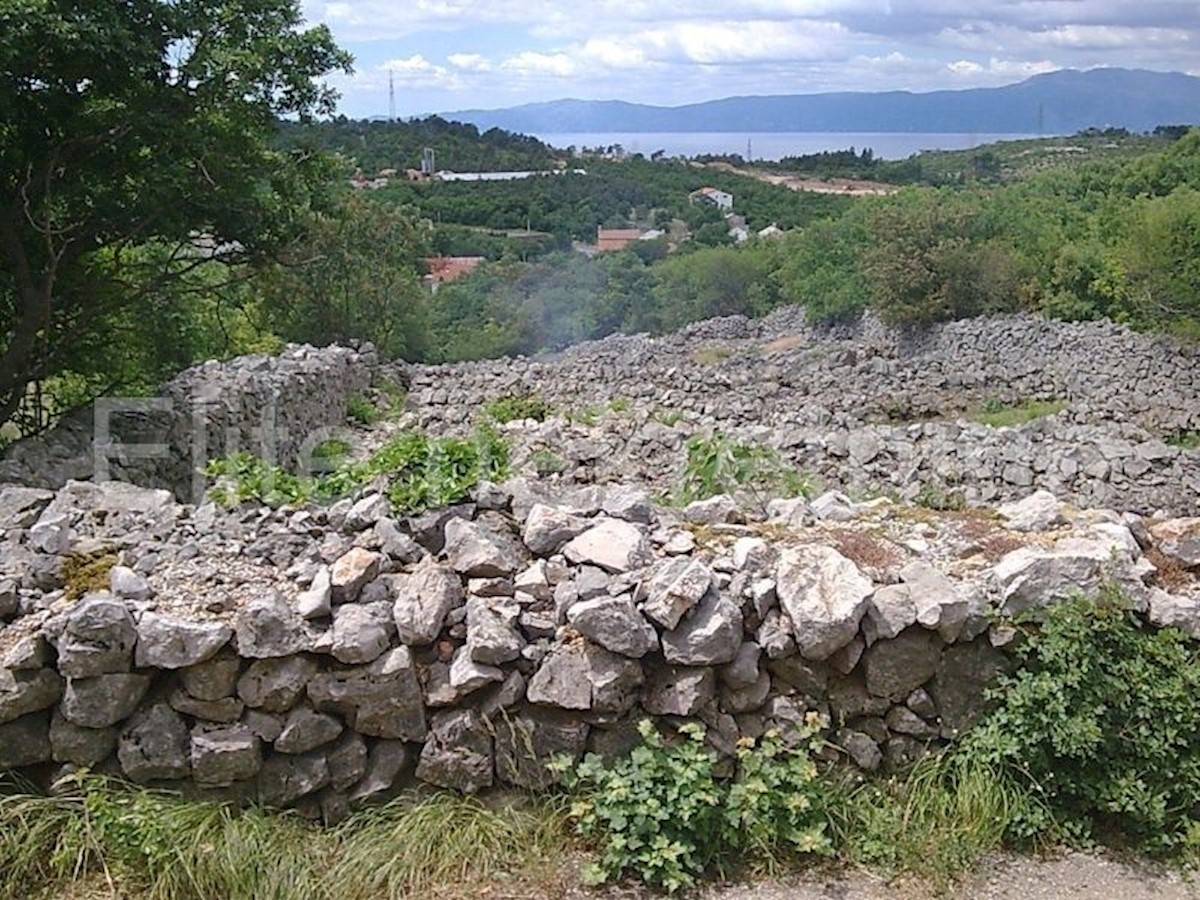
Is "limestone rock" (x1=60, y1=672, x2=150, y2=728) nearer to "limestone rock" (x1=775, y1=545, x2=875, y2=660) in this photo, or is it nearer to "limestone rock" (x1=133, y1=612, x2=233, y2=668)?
"limestone rock" (x1=133, y1=612, x2=233, y2=668)

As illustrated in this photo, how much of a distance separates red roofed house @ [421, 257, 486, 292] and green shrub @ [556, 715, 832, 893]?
25.2 m

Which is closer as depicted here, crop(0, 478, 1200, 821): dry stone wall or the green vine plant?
crop(0, 478, 1200, 821): dry stone wall

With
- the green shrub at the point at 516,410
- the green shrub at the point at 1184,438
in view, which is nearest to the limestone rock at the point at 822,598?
the green shrub at the point at 516,410

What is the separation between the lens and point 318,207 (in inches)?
308

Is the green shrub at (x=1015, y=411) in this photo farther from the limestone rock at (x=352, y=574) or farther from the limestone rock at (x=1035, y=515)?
the limestone rock at (x=352, y=574)

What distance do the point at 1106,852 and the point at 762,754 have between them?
991 mm

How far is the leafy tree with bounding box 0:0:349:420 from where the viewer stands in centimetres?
599

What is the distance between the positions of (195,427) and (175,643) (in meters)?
5.62

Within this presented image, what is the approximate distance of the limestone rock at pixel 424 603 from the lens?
2926 mm

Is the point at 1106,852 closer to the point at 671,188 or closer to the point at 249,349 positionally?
the point at 249,349

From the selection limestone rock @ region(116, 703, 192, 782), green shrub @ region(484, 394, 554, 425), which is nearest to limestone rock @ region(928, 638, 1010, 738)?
limestone rock @ region(116, 703, 192, 782)

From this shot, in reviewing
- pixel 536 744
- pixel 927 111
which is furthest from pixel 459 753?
pixel 927 111

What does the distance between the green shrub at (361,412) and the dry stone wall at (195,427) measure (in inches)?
8.4

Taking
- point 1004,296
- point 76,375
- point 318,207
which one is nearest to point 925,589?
point 318,207
